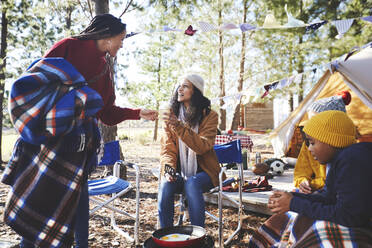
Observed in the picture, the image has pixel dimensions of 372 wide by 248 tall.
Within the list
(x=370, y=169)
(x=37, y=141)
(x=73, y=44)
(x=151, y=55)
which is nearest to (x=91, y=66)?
(x=73, y=44)

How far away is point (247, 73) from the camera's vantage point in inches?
424

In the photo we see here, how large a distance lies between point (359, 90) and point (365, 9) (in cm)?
415

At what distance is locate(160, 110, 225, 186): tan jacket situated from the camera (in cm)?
214

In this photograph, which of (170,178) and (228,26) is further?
(228,26)

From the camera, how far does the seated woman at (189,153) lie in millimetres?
2094

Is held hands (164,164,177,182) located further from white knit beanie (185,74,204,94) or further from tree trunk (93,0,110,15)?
tree trunk (93,0,110,15)

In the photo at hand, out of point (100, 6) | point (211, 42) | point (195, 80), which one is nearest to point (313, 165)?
point (195, 80)

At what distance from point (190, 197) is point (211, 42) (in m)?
9.06

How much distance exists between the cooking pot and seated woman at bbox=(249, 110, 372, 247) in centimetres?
38

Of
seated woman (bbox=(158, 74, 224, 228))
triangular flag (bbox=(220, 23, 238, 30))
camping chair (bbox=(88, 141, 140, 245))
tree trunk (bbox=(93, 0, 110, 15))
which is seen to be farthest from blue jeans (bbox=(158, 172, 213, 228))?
tree trunk (bbox=(93, 0, 110, 15))

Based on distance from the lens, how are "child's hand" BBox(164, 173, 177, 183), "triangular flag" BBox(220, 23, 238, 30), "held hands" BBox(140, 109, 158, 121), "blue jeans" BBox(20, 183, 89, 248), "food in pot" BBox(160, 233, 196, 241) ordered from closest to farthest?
"food in pot" BBox(160, 233, 196, 241) → "blue jeans" BBox(20, 183, 89, 248) → "held hands" BBox(140, 109, 158, 121) → "child's hand" BBox(164, 173, 177, 183) → "triangular flag" BBox(220, 23, 238, 30)

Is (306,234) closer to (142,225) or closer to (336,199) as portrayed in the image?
(336,199)

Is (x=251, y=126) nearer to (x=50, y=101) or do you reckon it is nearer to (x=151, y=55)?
(x=151, y=55)

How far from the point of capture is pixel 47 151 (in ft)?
4.42
